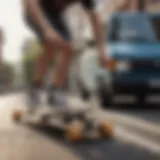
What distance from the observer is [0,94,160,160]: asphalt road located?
3.95 metres

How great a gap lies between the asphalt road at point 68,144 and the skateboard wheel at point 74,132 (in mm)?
46

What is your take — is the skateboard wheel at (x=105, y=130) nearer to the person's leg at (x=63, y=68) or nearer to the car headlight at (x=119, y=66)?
the person's leg at (x=63, y=68)

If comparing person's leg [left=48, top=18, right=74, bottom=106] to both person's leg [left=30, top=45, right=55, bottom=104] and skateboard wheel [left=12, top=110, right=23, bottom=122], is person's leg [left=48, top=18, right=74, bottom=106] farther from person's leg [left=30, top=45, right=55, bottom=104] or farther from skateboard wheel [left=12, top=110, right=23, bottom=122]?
skateboard wheel [left=12, top=110, right=23, bottom=122]

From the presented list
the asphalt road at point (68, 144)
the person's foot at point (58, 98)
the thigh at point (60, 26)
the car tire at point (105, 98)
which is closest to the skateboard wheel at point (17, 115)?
the asphalt road at point (68, 144)

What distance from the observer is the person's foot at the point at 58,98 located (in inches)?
179

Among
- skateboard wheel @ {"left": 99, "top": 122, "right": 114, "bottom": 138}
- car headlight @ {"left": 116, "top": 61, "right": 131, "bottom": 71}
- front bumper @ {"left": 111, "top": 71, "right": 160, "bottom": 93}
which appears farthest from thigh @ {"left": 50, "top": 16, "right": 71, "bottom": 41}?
car headlight @ {"left": 116, "top": 61, "right": 131, "bottom": 71}

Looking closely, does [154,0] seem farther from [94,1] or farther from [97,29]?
[94,1]

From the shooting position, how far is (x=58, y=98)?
4594mm

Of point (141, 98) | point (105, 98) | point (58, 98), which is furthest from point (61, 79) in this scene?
point (141, 98)

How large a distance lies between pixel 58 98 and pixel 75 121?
19 centimetres

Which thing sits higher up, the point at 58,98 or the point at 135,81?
the point at 135,81

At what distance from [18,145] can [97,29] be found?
0.89 m

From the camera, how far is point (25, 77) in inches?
161

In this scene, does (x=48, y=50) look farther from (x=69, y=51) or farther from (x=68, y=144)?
(x=68, y=144)
